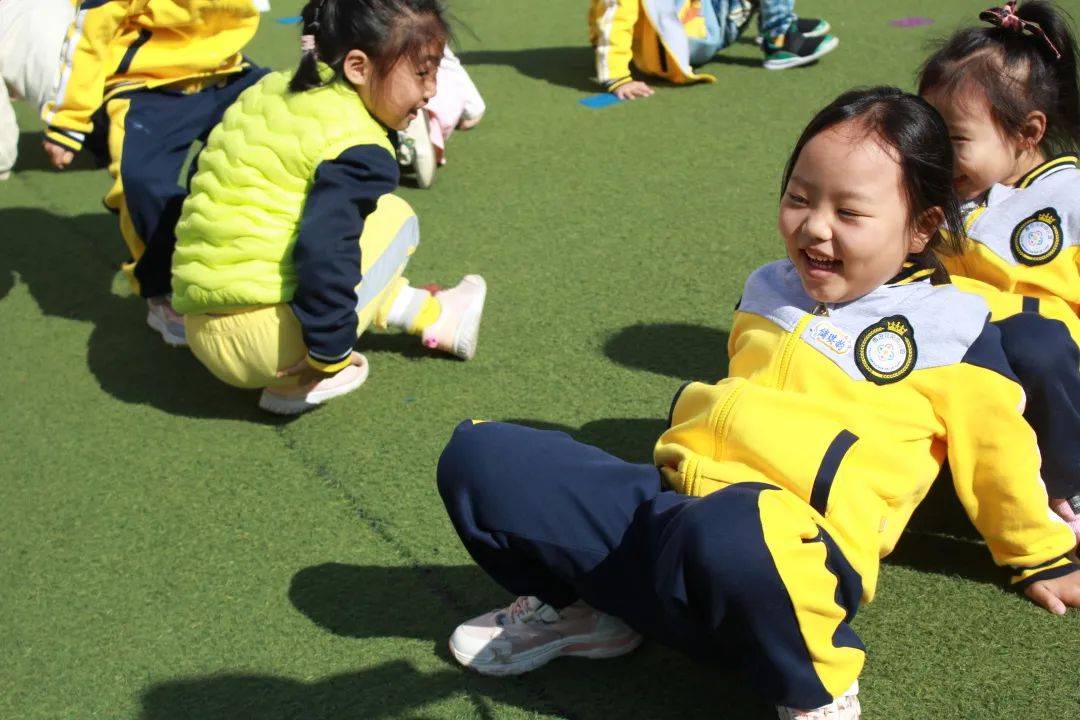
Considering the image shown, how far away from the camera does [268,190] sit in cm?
246

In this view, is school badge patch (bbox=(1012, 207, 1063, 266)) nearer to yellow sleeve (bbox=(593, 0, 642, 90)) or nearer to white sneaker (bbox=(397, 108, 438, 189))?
white sneaker (bbox=(397, 108, 438, 189))

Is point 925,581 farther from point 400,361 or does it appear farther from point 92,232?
point 92,232

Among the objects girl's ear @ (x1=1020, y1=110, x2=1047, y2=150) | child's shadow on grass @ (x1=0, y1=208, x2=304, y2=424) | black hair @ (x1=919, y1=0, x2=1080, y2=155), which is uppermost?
black hair @ (x1=919, y1=0, x2=1080, y2=155)

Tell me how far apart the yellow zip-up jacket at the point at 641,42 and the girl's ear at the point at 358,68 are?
7.06 ft

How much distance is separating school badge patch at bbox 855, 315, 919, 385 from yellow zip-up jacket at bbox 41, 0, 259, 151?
81.1 inches

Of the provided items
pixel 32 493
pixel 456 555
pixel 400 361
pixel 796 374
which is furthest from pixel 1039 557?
pixel 32 493

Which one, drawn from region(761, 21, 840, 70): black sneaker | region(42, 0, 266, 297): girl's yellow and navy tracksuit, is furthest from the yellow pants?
region(761, 21, 840, 70): black sneaker

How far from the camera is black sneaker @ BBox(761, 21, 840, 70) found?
4.48 metres

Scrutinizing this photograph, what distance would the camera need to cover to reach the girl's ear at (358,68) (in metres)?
2.45

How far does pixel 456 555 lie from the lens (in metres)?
2.05

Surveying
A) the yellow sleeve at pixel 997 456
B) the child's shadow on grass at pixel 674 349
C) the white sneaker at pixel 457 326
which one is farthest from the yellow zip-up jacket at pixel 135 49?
the yellow sleeve at pixel 997 456

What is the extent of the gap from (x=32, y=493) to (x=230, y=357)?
1.63 ft

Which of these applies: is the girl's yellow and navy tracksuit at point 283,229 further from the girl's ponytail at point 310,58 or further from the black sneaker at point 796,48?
the black sneaker at point 796,48

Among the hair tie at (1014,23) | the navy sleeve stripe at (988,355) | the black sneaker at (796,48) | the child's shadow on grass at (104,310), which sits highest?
the hair tie at (1014,23)
